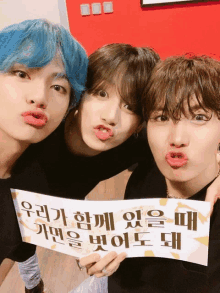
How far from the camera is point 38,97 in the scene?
59 centimetres

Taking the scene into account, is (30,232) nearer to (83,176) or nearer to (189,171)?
(83,176)

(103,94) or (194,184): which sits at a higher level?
(103,94)

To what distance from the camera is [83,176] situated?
38.3 inches

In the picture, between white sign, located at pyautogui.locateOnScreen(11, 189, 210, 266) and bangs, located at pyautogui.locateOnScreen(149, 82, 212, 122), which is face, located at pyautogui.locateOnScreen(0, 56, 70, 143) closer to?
white sign, located at pyautogui.locateOnScreen(11, 189, 210, 266)

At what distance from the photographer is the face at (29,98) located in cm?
59

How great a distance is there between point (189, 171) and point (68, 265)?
91cm

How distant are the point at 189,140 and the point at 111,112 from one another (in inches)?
9.4

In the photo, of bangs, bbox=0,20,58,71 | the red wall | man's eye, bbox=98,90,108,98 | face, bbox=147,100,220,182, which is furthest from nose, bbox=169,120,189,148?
the red wall

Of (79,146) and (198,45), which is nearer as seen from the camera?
(79,146)

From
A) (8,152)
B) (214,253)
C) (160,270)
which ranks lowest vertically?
(160,270)

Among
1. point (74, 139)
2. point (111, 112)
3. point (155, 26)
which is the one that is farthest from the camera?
point (155, 26)

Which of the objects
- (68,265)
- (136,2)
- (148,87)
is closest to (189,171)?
(148,87)

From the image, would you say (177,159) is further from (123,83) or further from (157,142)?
(123,83)

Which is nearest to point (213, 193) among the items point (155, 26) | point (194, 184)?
point (194, 184)
